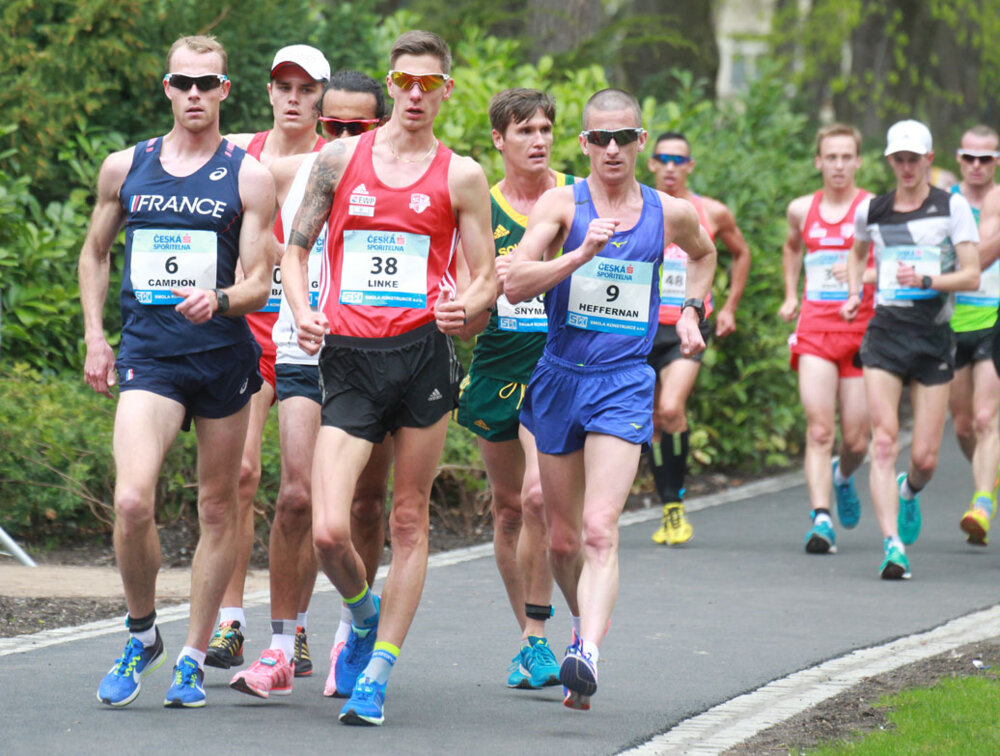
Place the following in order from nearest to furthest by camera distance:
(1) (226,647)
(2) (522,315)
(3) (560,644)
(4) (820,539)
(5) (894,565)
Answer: (1) (226,647), (2) (522,315), (3) (560,644), (5) (894,565), (4) (820,539)

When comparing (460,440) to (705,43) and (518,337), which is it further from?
(705,43)

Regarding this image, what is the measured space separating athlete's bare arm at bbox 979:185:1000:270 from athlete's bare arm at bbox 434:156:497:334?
5.44 meters

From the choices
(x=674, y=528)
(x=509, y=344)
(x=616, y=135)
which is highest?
(x=616, y=135)

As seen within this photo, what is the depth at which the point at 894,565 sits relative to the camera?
974cm

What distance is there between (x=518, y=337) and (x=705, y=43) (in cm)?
1520

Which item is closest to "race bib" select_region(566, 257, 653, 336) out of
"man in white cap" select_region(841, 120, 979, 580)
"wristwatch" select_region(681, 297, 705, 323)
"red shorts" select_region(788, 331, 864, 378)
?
"wristwatch" select_region(681, 297, 705, 323)

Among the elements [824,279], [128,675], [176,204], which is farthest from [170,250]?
[824,279]

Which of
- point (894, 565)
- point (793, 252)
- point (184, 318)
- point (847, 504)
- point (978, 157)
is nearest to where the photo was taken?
point (184, 318)

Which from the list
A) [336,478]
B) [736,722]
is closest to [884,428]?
[736,722]

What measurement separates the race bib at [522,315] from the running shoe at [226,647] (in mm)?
1683

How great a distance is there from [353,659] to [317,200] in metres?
1.72

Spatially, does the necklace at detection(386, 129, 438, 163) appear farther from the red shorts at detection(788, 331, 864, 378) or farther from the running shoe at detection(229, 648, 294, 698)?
the red shorts at detection(788, 331, 864, 378)

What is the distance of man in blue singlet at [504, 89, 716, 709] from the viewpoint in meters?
6.27

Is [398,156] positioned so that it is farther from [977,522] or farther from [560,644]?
[977,522]
